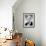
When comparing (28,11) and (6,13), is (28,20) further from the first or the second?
(6,13)

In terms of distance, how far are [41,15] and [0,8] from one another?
2.30 metres

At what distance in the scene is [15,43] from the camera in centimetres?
376

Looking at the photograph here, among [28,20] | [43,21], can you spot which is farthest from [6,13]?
[43,21]

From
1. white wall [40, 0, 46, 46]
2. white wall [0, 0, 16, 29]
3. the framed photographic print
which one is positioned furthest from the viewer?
the framed photographic print

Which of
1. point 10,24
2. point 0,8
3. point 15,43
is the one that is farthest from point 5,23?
point 15,43

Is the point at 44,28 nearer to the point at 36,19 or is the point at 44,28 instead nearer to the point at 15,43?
the point at 36,19

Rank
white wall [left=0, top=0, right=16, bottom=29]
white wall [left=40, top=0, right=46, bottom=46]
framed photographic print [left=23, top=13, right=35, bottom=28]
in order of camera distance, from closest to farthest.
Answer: white wall [left=0, top=0, right=16, bottom=29] → white wall [left=40, top=0, right=46, bottom=46] → framed photographic print [left=23, top=13, right=35, bottom=28]

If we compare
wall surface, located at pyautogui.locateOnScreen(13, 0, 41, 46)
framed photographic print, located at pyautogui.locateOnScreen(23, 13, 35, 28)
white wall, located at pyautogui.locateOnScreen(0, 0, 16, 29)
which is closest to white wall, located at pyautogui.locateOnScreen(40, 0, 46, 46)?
wall surface, located at pyautogui.locateOnScreen(13, 0, 41, 46)

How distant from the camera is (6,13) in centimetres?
488

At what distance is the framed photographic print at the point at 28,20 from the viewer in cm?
613

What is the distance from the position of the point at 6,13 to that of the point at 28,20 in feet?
5.30

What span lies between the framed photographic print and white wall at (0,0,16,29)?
140cm

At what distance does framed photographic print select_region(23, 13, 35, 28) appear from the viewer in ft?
20.1

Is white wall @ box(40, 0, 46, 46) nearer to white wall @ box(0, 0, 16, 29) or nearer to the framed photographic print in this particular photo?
the framed photographic print
